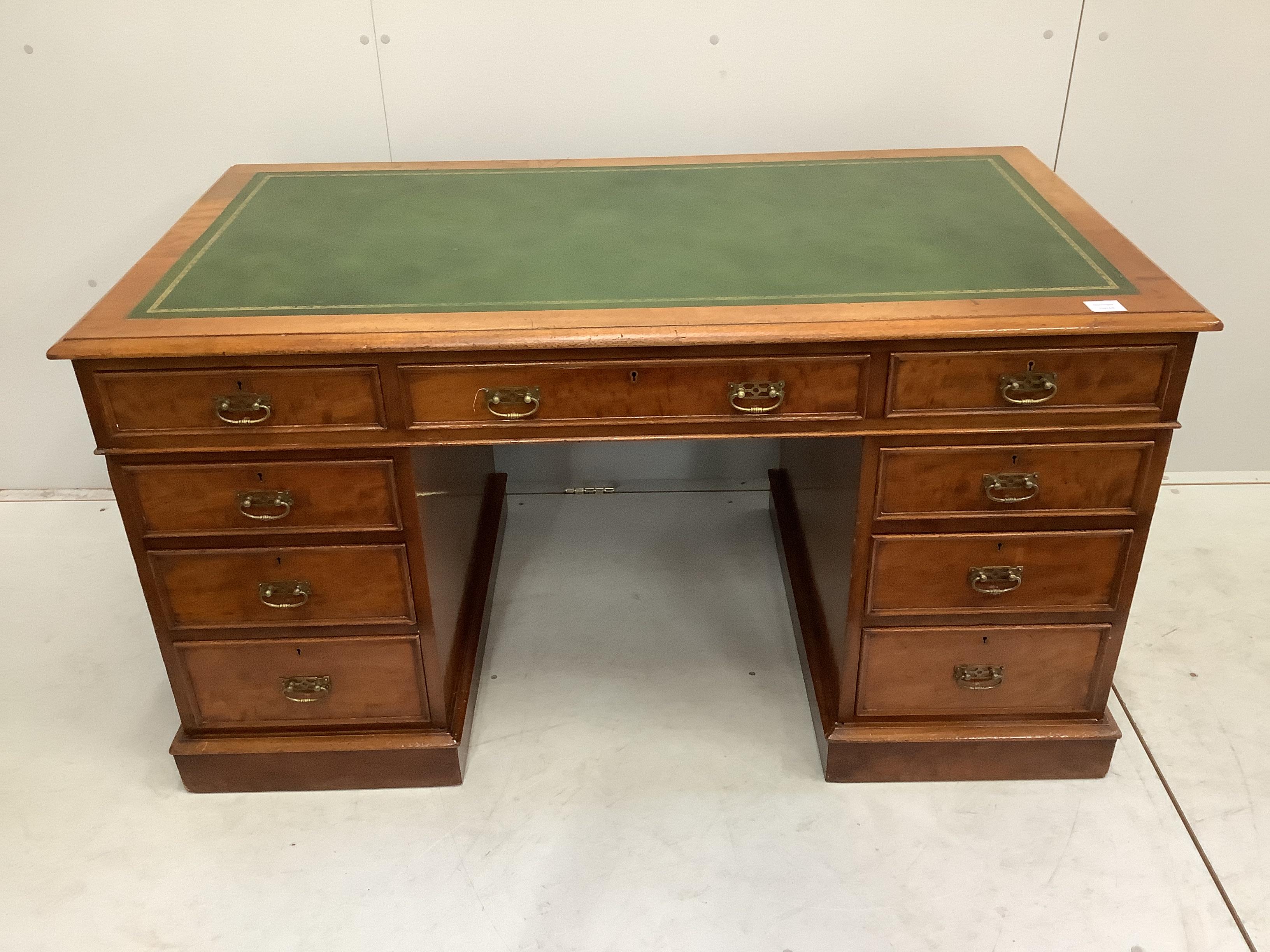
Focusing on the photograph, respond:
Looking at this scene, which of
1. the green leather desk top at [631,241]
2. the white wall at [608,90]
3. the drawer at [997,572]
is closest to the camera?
the green leather desk top at [631,241]

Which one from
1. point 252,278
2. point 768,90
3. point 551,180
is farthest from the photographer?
point 768,90

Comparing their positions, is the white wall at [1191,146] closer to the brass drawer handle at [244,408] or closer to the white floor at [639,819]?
the white floor at [639,819]

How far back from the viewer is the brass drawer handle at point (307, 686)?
6.55 feet

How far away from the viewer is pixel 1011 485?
1.79 meters

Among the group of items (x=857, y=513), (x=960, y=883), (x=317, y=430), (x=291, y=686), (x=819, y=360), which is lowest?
(x=960, y=883)

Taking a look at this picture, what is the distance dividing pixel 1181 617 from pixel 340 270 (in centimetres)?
206

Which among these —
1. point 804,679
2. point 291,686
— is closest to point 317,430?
point 291,686

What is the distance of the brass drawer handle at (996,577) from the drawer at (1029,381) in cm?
32

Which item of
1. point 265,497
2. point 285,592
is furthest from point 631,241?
point 285,592

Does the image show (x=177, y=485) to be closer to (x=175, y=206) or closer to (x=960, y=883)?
(x=175, y=206)

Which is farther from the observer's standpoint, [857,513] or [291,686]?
[291,686]

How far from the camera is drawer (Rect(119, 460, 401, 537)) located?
1.77 m

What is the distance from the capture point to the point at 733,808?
2.03 m

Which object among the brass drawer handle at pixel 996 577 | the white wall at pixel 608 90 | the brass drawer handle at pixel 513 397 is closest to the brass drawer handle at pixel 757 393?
the brass drawer handle at pixel 513 397
